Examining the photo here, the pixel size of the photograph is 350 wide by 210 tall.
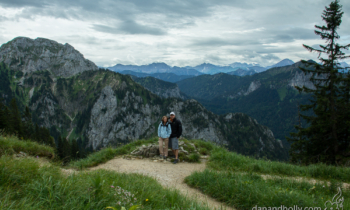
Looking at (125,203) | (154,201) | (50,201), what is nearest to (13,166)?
(50,201)

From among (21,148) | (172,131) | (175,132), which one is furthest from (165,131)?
(21,148)

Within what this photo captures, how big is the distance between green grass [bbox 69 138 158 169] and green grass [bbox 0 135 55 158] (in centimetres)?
162

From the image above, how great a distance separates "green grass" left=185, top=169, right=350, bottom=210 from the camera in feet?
16.3

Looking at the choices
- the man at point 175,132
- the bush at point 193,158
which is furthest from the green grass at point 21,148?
the bush at point 193,158

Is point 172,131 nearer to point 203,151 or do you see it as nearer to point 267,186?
point 203,151

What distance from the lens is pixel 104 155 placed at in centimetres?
1210

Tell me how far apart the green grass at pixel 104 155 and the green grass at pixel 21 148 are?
162cm

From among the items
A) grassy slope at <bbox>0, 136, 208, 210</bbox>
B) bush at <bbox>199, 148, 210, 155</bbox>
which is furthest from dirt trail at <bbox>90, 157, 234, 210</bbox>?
grassy slope at <bbox>0, 136, 208, 210</bbox>

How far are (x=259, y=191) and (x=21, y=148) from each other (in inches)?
447

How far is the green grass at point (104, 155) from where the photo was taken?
1077cm

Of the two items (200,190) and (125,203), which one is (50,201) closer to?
(125,203)

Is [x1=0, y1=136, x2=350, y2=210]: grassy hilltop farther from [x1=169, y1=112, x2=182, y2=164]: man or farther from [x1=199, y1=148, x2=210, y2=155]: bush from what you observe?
[x1=199, y1=148, x2=210, y2=155]: bush

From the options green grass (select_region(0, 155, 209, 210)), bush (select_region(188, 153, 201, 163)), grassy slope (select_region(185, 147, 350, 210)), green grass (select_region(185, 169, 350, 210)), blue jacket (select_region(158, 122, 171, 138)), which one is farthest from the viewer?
blue jacket (select_region(158, 122, 171, 138))

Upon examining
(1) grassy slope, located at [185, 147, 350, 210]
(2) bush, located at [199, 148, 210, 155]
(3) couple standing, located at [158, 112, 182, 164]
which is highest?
(3) couple standing, located at [158, 112, 182, 164]
